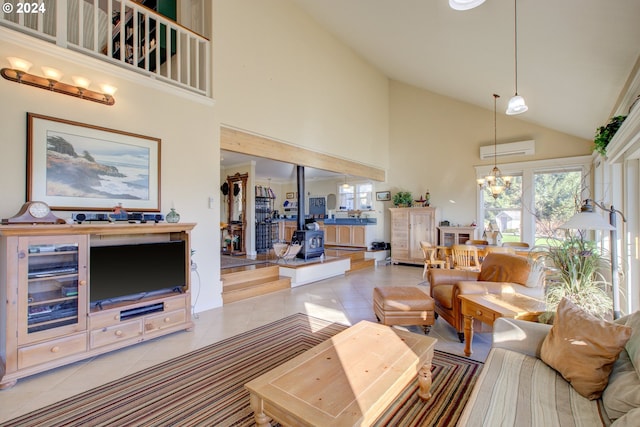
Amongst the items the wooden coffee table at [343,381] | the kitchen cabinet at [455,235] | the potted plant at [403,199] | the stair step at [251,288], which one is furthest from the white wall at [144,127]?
the kitchen cabinet at [455,235]

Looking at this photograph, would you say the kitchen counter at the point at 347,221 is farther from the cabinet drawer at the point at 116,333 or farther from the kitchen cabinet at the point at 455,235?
the cabinet drawer at the point at 116,333

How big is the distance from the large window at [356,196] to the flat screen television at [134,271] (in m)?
6.51

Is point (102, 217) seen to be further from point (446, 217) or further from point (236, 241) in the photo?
point (446, 217)

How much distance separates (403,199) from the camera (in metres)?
8.13

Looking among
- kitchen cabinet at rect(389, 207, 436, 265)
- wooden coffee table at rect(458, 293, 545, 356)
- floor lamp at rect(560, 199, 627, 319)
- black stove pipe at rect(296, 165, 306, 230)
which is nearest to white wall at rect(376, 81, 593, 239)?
kitchen cabinet at rect(389, 207, 436, 265)

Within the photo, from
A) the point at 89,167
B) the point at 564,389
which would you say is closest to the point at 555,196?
the point at 564,389


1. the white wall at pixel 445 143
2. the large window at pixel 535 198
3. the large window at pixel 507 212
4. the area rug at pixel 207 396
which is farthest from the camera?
the large window at pixel 507 212

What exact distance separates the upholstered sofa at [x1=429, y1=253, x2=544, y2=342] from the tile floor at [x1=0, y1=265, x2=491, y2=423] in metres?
0.26

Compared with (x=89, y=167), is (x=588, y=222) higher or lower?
lower

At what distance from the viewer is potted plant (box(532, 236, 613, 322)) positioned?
2.10 meters

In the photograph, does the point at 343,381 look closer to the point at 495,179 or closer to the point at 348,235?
the point at 495,179

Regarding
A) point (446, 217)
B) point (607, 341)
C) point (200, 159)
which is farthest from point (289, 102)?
point (607, 341)

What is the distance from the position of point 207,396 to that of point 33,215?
2.12m

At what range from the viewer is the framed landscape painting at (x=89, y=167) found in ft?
9.36
